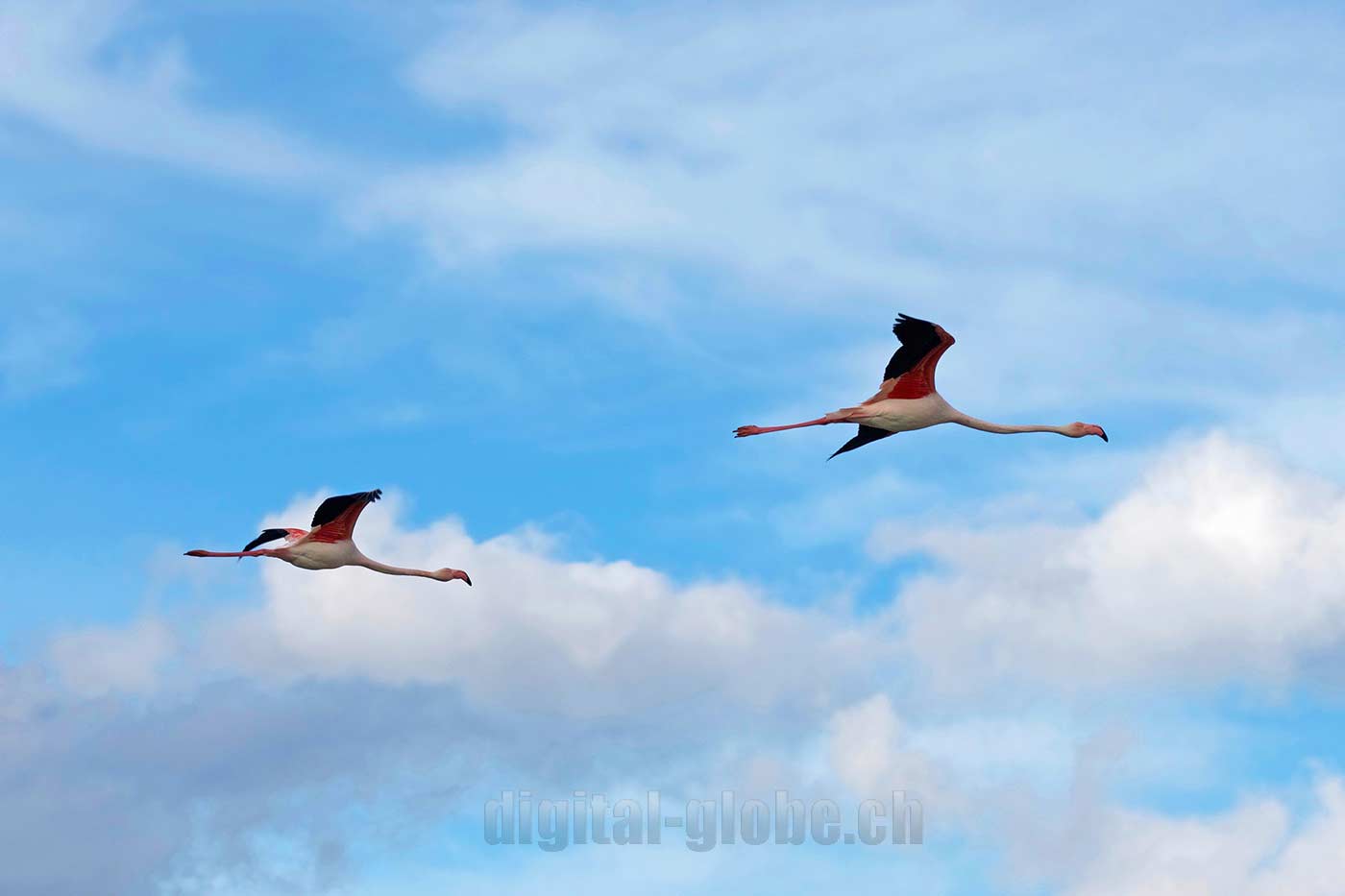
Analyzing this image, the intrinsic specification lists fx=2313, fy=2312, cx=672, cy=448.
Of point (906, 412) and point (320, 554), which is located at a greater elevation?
point (906, 412)

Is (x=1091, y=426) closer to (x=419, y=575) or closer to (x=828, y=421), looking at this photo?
(x=828, y=421)

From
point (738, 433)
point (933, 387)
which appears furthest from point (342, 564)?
point (933, 387)

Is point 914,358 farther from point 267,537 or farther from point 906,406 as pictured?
point 267,537

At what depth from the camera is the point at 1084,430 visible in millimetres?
57219

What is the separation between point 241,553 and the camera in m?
57.1

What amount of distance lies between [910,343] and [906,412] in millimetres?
2442

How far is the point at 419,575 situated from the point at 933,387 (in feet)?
46.2

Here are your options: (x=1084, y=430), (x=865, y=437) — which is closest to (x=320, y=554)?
(x=865, y=437)

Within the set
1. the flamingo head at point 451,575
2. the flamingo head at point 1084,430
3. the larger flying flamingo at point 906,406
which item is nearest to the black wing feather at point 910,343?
the larger flying flamingo at point 906,406

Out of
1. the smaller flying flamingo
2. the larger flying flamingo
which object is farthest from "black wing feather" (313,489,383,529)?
the larger flying flamingo

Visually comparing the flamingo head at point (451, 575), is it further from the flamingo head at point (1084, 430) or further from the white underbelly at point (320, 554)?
the flamingo head at point (1084, 430)

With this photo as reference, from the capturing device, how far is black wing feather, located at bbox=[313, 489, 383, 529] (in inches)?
2189

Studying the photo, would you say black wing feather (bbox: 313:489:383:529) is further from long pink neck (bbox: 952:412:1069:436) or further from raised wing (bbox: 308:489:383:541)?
long pink neck (bbox: 952:412:1069:436)

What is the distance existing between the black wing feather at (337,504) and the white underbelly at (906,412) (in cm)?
1180
